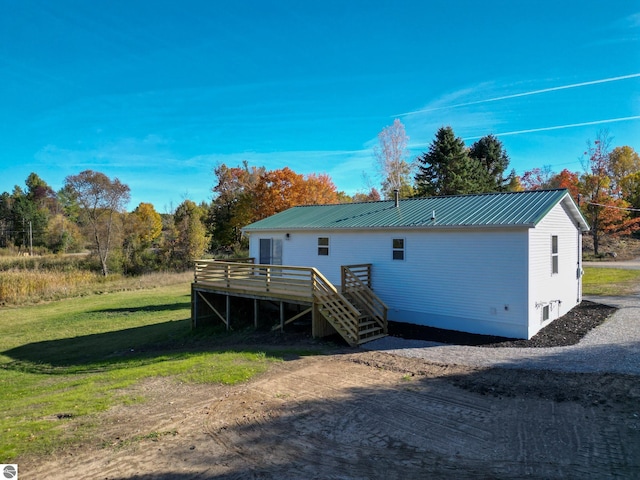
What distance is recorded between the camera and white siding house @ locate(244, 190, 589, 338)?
1042 cm

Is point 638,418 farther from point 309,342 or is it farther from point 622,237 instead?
point 622,237

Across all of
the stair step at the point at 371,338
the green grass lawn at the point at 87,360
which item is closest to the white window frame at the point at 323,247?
the stair step at the point at 371,338

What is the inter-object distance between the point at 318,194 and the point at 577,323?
77.8ft

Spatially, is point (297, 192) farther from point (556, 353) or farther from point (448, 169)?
point (556, 353)

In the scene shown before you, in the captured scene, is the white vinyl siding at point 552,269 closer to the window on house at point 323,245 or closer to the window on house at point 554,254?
the window on house at point 554,254

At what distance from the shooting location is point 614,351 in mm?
8898

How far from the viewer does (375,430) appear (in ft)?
17.8


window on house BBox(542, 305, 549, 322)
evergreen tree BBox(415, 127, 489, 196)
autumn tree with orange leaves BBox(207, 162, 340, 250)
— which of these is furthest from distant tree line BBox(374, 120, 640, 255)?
window on house BBox(542, 305, 549, 322)

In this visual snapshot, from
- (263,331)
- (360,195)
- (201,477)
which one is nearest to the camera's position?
(201,477)

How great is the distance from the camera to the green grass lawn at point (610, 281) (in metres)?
18.1

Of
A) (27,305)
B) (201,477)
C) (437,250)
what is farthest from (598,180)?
(27,305)

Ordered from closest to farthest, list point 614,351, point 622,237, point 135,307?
1. point 614,351
2. point 135,307
3. point 622,237

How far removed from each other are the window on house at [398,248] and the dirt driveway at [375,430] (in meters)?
5.21

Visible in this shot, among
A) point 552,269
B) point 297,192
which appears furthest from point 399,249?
point 297,192
